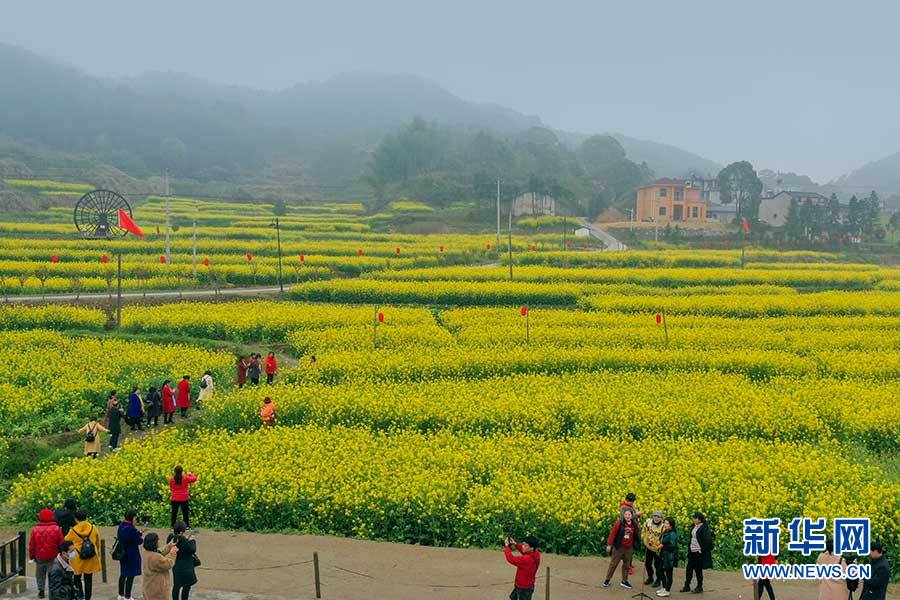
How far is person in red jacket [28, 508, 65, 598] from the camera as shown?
11734 mm

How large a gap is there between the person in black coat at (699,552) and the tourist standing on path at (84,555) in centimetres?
902

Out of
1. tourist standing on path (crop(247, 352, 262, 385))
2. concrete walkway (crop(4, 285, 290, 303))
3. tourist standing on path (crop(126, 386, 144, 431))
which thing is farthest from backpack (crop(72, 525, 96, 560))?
concrete walkway (crop(4, 285, 290, 303))

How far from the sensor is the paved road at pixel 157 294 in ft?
139

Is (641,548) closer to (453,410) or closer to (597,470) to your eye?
(597,470)

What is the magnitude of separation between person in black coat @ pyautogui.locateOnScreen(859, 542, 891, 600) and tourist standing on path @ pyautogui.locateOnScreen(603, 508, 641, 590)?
3272 millimetres

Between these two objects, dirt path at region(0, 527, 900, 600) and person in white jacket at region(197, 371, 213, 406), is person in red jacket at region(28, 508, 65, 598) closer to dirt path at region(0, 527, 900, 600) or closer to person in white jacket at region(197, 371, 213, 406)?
dirt path at region(0, 527, 900, 600)

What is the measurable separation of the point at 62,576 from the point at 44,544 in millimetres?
657

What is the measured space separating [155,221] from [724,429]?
7643 centimetres

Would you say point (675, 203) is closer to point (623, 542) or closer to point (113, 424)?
point (113, 424)

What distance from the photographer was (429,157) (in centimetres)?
13850

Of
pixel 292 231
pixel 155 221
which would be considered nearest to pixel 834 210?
pixel 292 231

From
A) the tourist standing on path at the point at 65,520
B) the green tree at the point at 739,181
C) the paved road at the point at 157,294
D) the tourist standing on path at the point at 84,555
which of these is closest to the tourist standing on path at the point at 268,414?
the tourist standing on path at the point at 65,520

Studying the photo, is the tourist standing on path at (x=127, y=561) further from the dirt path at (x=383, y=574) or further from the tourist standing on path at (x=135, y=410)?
the tourist standing on path at (x=135, y=410)

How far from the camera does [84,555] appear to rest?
11.8m
